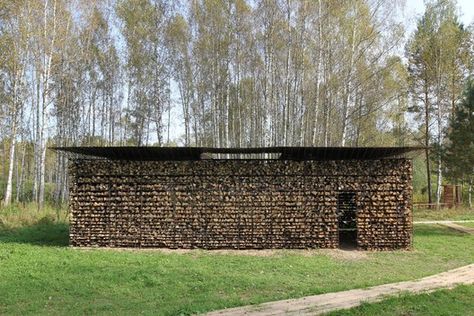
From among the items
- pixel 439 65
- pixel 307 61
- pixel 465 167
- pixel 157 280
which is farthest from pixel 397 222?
pixel 439 65

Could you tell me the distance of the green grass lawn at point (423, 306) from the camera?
652cm

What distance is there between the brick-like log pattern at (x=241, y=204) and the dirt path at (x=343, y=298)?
3.35 m

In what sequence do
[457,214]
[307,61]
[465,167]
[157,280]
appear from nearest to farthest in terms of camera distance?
[157,280]
[465,167]
[307,61]
[457,214]

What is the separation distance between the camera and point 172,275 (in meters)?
8.98

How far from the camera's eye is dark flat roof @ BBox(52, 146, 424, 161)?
11516 millimetres

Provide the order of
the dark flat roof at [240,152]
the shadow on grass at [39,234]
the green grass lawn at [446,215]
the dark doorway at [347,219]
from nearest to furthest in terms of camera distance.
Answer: the dark flat roof at [240,152] < the shadow on grass at [39,234] < the dark doorway at [347,219] < the green grass lawn at [446,215]

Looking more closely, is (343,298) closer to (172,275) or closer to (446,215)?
(172,275)

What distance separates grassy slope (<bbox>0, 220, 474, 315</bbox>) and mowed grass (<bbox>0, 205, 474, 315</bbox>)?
2cm

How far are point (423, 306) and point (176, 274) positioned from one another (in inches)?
181

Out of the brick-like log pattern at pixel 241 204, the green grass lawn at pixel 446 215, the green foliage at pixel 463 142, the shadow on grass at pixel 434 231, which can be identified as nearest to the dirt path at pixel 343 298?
the brick-like log pattern at pixel 241 204

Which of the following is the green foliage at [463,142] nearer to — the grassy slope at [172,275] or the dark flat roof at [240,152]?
the grassy slope at [172,275]

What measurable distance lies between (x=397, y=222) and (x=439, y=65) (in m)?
18.6

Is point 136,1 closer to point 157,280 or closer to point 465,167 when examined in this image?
point 465,167

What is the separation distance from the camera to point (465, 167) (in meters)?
19.0
